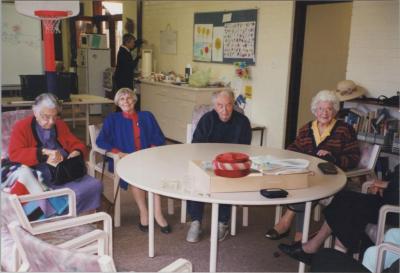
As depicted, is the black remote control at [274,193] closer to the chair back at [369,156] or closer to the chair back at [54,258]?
the chair back at [54,258]

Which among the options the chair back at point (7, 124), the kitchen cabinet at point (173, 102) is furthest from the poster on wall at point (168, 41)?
the chair back at point (7, 124)

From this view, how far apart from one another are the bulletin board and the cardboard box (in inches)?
139

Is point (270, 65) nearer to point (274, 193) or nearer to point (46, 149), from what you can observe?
point (46, 149)

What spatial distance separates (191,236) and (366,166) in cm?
131

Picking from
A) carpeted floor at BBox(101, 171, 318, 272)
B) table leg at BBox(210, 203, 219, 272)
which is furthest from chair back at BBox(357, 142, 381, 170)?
table leg at BBox(210, 203, 219, 272)

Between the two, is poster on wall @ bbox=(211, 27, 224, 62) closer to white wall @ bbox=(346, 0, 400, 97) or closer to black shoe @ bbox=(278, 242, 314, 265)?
white wall @ bbox=(346, 0, 400, 97)

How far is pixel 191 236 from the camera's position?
2996 mm

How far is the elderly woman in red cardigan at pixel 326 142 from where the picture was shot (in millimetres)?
2883

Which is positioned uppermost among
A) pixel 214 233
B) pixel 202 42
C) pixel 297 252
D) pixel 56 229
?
pixel 202 42

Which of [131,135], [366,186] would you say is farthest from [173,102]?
[366,186]

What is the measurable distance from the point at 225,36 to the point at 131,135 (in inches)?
117

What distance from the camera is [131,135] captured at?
3309 millimetres

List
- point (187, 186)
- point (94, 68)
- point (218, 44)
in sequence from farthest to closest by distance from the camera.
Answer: point (94, 68)
point (218, 44)
point (187, 186)

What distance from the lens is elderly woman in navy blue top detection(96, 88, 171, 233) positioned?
3.17m
